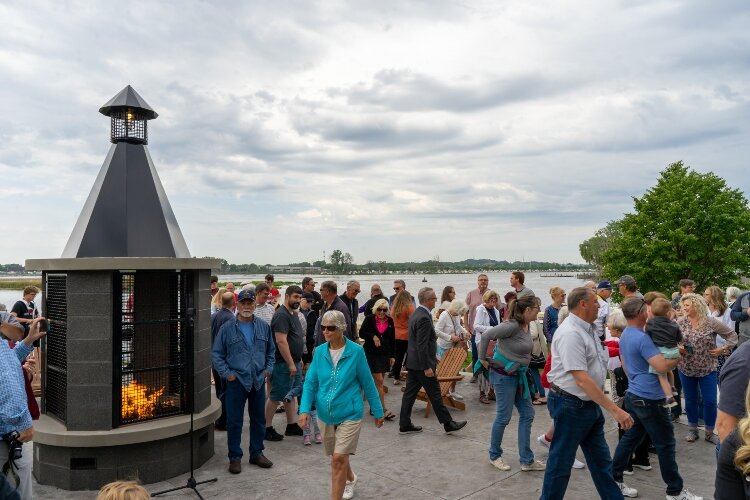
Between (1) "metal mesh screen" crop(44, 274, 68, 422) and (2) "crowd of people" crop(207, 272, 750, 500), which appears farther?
(1) "metal mesh screen" crop(44, 274, 68, 422)

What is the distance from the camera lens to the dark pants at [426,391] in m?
7.09

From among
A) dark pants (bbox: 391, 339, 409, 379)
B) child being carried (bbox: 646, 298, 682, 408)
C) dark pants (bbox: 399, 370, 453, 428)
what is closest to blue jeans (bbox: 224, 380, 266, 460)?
dark pants (bbox: 399, 370, 453, 428)

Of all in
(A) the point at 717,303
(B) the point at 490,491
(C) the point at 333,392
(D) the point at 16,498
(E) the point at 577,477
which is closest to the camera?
(D) the point at 16,498

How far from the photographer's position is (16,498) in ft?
9.48

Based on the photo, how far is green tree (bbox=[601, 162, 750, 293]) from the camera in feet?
105

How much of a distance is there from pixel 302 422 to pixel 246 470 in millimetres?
1673

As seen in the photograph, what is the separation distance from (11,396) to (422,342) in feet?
14.9

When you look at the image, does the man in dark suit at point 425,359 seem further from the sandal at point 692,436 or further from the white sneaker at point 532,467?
the sandal at point 692,436

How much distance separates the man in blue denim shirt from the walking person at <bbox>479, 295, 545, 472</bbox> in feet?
7.87

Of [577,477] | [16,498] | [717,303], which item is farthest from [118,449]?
[717,303]

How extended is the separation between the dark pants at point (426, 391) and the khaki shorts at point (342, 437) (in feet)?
8.39

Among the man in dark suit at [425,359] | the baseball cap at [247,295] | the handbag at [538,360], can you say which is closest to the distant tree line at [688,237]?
the handbag at [538,360]

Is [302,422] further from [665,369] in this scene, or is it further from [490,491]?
[665,369]

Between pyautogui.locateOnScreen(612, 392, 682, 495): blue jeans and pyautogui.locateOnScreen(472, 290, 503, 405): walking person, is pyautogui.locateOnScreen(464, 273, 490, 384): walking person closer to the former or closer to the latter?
pyautogui.locateOnScreen(472, 290, 503, 405): walking person
